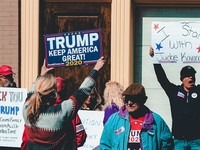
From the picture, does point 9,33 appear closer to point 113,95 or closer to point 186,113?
point 113,95

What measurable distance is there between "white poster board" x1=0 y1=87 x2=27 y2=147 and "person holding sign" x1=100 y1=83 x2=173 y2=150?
8.71 ft

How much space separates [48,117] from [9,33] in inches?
185

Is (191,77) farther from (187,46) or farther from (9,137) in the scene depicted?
(9,137)

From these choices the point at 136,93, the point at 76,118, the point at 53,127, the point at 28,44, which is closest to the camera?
the point at 53,127

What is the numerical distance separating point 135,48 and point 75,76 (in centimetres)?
111

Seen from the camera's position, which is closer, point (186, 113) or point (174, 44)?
point (186, 113)

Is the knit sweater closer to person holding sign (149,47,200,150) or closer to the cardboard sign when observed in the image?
person holding sign (149,47,200,150)

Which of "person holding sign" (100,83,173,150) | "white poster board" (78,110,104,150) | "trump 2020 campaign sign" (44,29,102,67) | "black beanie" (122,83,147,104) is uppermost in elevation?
"trump 2020 campaign sign" (44,29,102,67)

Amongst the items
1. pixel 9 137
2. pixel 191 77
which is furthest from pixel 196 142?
pixel 9 137

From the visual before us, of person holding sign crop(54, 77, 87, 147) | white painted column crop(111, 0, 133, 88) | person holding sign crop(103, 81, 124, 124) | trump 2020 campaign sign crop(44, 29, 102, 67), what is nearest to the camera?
person holding sign crop(54, 77, 87, 147)

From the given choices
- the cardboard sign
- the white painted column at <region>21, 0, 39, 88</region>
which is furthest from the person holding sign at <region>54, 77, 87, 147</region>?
the white painted column at <region>21, 0, 39, 88</region>

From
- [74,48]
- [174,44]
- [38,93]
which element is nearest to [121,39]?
[174,44]

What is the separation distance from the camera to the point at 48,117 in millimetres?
7355

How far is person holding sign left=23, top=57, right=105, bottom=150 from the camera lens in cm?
734
